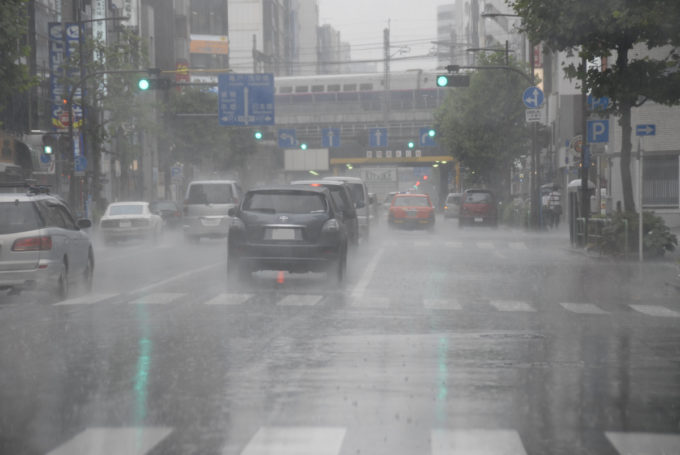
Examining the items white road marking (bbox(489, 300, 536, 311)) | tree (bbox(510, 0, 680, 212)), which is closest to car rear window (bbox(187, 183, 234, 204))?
tree (bbox(510, 0, 680, 212))

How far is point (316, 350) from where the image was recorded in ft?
36.7

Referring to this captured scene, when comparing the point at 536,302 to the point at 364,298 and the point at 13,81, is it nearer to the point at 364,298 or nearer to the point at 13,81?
the point at 364,298

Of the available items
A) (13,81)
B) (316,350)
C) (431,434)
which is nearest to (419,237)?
(13,81)

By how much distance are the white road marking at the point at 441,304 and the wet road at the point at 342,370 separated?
4cm

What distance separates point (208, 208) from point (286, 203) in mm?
16225

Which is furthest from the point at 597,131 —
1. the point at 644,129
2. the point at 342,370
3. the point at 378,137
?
the point at 378,137

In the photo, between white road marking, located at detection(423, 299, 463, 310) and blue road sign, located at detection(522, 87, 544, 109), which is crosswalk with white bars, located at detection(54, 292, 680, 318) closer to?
white road marking, located at detection(423, 299, 463, 310)

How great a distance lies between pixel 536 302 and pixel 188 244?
20.6 meters

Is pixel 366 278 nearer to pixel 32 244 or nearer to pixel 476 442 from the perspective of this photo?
pixel 32 244

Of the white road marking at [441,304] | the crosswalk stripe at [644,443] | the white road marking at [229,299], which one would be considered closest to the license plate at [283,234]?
the white road marking at [229,299]

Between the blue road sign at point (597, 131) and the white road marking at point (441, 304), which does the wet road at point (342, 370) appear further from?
the blue road sign at point (597, 131)

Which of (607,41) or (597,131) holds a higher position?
(607,41)

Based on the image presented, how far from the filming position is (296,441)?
6871 millimetres

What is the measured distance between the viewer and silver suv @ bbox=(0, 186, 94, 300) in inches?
651
